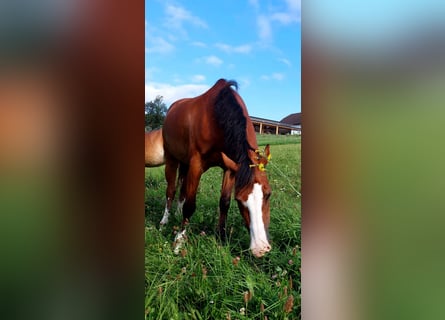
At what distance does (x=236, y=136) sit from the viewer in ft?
5.89

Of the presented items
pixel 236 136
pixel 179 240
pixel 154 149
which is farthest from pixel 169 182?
pixel 236 136

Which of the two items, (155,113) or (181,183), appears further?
(181,183)

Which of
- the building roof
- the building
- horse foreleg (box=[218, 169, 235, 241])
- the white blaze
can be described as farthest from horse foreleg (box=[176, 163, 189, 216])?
the building roof

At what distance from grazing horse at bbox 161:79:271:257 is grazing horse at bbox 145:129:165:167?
0.03 m

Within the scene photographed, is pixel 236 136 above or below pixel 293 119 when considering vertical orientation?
below

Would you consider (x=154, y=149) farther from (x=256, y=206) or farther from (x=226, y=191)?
(x=256, y=206)

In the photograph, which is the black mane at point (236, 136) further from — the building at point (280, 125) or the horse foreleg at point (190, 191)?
the horse foreleg at point (190, 191)

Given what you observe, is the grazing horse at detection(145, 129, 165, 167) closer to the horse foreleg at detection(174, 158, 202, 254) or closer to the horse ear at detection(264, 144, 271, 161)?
the horse foreleg at detection(174, 158, 202, 254)

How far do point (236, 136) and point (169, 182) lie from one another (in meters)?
0.51

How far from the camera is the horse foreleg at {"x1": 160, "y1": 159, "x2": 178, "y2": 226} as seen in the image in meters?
1.83
